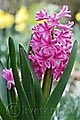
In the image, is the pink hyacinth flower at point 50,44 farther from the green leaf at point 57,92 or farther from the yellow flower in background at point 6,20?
the yellow flower in background at point 6,20

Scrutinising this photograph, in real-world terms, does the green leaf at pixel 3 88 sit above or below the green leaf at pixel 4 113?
above

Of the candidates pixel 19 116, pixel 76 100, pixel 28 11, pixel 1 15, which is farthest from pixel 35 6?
Answer: pixel 19 116

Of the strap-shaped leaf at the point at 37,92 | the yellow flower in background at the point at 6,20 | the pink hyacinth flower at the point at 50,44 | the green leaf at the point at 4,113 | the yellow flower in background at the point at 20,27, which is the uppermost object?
the yellow flower in background at the point at 6,20

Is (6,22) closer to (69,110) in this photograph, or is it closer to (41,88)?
(69,110)

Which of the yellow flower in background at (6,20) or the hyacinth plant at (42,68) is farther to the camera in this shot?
the yellow flower in background at (6,20)

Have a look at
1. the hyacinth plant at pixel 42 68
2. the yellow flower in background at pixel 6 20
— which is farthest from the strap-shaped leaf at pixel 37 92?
the yellow flower in background at pixel 6 20

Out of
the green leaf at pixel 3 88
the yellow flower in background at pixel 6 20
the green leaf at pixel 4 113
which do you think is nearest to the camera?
the green leaf at pixel 4 113

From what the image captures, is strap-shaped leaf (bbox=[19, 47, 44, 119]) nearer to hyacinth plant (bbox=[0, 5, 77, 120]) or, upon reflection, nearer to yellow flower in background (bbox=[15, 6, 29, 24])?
hyacinth plant (bbox=[0, 5, 77, 120])

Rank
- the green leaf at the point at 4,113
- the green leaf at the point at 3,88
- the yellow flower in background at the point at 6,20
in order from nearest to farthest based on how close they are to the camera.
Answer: the green leaf at the point at 4,113
the green leaf at the point at 3,88
the yellow flower in background at the point at 6,20
